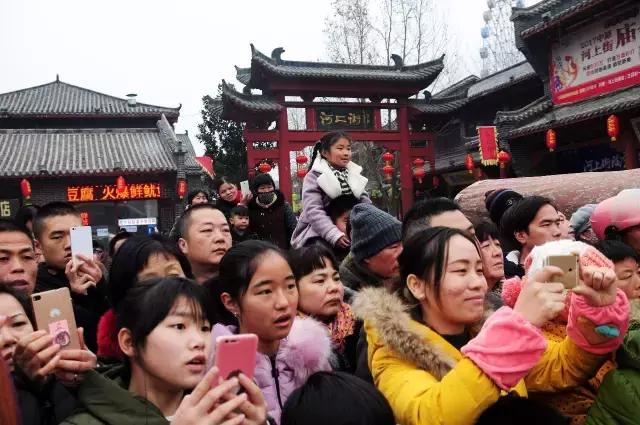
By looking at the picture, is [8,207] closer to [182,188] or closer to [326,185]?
[182,188]

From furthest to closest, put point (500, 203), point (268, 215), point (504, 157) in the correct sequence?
point (504, 157) → point (268, 215) → point (500, 203)

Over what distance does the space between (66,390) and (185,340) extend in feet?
1.43

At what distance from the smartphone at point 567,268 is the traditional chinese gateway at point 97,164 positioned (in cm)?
1801

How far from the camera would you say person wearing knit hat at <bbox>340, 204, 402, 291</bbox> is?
2795 millimetres

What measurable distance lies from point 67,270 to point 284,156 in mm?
12569

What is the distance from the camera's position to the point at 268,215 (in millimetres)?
5215

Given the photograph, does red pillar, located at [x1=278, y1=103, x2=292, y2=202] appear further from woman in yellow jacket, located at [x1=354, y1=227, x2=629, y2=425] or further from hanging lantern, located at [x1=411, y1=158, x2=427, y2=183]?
woman in yellow jacket, located at [x1=354, y1=227, x2=629, y2=425]

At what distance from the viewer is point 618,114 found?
11.5 m

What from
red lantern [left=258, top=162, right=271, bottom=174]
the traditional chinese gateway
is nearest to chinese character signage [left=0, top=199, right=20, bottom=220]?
the traditional chinese gateway

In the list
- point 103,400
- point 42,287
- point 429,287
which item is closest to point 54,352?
point 103,400

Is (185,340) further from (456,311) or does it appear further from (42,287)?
(42,287)

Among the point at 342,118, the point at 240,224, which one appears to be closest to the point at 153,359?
the point at 240,224

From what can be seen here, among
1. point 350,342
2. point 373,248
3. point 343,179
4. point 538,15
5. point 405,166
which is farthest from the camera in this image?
point 405,166

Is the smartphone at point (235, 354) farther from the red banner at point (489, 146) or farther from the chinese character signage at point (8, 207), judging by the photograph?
the chinese character signage at point (8, 207)
